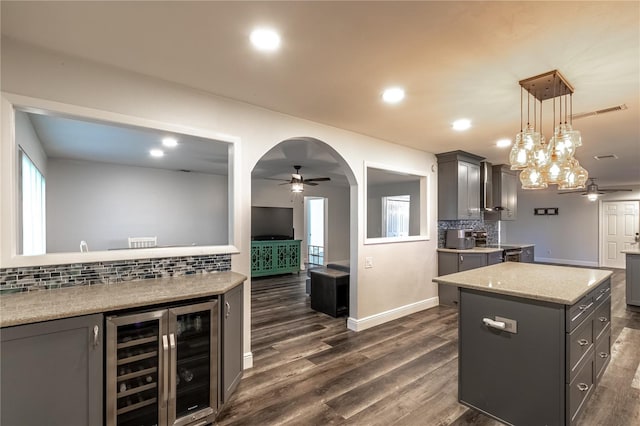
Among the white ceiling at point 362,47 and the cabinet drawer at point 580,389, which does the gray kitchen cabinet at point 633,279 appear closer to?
the white ceiling at point 362,47

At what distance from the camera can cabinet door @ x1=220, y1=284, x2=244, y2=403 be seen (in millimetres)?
2154

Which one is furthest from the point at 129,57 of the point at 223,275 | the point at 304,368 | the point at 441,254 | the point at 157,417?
the point at 441,254

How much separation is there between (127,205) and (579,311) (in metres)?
7.06

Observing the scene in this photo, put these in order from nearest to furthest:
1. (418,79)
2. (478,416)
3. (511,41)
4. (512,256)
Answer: (511,41)
(478,416)
(418,79)
(512,256)

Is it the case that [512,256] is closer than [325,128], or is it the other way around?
[325,128]

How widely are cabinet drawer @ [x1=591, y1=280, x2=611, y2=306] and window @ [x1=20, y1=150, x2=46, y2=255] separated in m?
5.20

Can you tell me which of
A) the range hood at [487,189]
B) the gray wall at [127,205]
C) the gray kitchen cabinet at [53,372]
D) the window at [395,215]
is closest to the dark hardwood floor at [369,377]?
the gray kitchen cabinet at [53,372]

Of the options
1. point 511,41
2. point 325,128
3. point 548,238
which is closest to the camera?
point 511,41

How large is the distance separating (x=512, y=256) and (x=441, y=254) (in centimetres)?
185

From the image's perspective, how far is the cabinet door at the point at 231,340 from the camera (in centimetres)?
215

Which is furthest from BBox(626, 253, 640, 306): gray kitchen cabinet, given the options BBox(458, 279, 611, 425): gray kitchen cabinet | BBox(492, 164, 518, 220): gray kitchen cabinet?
BBox(458, 279, 611, 425): gray kitchen cabinet

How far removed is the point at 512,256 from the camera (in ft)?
19.0

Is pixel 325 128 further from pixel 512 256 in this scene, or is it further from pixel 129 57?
pixel 512 256

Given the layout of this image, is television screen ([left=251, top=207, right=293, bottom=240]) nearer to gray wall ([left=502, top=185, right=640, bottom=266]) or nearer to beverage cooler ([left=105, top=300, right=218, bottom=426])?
beverage cooler ([left=105, top=300, right=218, bottom=426])
